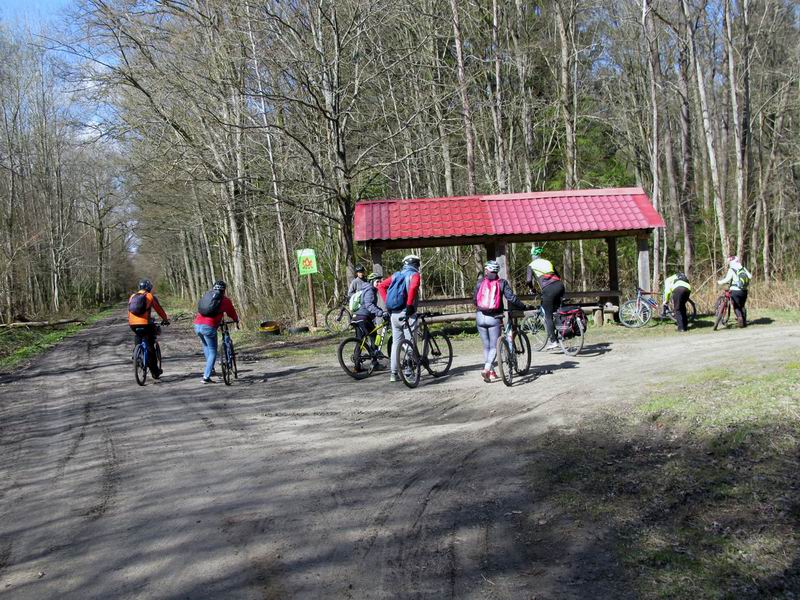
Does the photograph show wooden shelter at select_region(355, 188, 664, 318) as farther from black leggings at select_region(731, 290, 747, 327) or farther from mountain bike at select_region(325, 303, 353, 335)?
mountain bike at select_region(325, 303, 353, 335)

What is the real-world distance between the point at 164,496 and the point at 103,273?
215ft

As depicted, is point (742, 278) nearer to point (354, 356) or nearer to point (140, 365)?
point (354, 356)

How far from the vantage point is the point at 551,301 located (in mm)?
11773

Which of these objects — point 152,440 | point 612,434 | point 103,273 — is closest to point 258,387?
point 152,440

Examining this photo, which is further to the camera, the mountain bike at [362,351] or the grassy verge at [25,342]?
the grassy verge at [25,342]

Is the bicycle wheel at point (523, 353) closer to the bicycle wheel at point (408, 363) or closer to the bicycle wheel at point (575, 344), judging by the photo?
the bicycle wheel at point (408, 363)

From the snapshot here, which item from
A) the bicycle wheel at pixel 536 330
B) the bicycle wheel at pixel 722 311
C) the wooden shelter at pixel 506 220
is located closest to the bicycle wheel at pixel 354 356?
the bicycle wheel at pixel 536 330

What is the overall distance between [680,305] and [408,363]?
8.04 m

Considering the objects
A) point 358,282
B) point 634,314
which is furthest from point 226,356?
point 634,314

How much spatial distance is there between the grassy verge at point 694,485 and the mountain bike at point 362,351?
4900 millimetres

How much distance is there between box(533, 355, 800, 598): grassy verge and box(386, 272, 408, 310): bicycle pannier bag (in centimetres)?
377

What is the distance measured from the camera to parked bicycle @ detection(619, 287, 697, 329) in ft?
53.5

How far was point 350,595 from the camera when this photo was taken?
3.57 m

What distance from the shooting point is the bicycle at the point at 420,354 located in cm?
972
